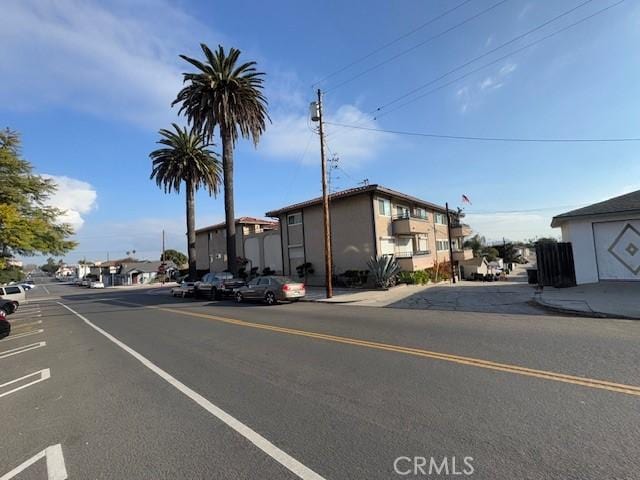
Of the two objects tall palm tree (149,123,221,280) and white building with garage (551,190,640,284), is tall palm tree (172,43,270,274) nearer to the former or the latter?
tall palm tree (149,123,221,280)

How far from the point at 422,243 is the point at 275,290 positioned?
16.8 metres

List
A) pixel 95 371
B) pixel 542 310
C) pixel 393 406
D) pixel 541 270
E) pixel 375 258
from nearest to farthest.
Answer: pixel 393 406 → pixel 95 371 → pixel 542 310 → pixel 541 270 → pixel 375 258

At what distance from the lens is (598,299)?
41.2 feet

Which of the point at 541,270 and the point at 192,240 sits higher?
the point at 192,240

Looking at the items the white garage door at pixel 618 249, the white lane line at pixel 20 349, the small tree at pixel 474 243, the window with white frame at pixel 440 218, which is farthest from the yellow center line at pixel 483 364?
the small tree at pixel 474 243

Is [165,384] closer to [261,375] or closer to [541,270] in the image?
[261,375]

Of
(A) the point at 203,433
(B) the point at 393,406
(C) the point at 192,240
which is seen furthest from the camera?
(C) the point at 192,240

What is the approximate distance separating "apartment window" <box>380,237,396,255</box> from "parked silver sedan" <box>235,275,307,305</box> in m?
8.37

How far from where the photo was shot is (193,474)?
335 cm

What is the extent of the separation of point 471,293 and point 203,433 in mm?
15902

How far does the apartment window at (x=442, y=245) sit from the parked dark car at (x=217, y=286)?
19.7 meters

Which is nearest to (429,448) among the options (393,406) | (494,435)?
(494,435)

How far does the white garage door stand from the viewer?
49.3ft

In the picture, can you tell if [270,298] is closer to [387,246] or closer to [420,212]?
[387,246]
